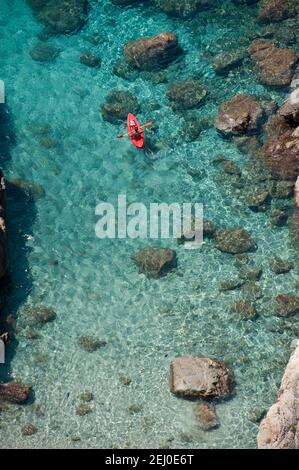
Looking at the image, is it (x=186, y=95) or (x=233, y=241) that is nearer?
(x=233, y=241)

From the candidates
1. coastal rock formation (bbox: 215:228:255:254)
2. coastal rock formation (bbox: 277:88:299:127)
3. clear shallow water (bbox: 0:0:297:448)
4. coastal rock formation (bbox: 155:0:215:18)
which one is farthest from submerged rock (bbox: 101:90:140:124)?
coastal rock formation (bbox: 215:228:255:254)

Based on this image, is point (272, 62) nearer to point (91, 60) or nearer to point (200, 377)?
point (91, 60)

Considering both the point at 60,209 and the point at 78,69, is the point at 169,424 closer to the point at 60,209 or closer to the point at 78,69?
the point at 60,209

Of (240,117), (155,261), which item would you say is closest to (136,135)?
(240,117)

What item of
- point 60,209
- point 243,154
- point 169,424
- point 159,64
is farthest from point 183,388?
point 159,64

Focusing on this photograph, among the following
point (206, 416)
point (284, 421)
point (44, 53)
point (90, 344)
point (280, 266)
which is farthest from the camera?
point (44, 53)

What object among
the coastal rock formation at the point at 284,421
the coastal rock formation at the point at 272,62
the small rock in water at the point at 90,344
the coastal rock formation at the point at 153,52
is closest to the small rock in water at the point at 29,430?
the small rock in water at the point at 90,344
